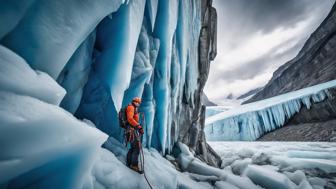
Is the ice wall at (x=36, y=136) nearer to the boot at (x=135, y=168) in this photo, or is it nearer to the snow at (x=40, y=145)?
the snow at (x=40, y=145)

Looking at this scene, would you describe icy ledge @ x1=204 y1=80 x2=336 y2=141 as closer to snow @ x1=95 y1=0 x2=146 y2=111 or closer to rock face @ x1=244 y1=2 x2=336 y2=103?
rock face @ x1=244 y1=2 x2=336 y2=103

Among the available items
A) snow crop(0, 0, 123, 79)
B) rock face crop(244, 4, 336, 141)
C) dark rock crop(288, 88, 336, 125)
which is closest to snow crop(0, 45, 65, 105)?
snow crop(0, 0, 123, 79)

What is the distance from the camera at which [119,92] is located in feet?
8.21

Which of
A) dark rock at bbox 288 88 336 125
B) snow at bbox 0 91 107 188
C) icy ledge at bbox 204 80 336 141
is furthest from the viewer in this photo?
icy ledge at bbox 204 80 336 141

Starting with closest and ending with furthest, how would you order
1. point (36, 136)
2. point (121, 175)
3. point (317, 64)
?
1. point (36, 136)
2. point (121, 175)
3. point (317, 64)

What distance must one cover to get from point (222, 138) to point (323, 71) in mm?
18698

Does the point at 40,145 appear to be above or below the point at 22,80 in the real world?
below

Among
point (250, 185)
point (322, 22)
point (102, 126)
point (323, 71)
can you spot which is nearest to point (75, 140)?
point (102, 126)

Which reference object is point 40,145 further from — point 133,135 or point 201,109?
point 201,109

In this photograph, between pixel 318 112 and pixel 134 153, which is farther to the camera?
pixel 318 112

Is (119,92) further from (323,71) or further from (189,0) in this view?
(323,71)

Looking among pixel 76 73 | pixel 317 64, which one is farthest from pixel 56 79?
pixel 317 64

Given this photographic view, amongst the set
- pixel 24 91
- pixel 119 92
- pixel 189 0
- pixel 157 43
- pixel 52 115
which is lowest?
pixel 52 115

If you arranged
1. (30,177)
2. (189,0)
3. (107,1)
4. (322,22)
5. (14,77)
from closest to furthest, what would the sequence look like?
(14,77)
(30,177)
(107,1)
(189,0)
(322,22)
